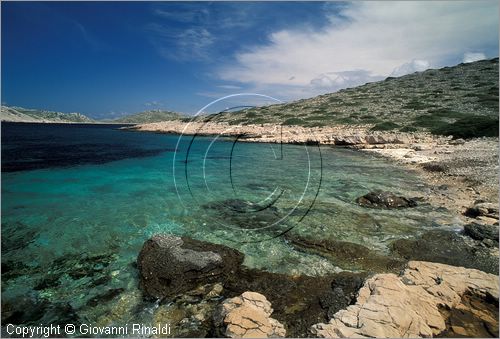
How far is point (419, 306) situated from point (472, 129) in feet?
116

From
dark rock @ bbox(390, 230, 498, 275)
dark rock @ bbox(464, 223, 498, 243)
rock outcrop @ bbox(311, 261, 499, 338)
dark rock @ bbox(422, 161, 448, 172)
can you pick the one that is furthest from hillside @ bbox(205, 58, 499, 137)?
rock outcrop @ bbox(311, 261, 499, 338)

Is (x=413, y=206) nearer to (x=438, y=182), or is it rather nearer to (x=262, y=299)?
(x=438, y=182)

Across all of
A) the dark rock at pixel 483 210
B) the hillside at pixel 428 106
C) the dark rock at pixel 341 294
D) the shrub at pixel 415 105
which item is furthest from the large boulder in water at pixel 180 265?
the shrub at pixel 415 105

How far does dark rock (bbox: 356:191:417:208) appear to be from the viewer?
14.0m

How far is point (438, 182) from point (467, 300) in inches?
545

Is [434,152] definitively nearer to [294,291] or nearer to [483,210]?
[483,210]

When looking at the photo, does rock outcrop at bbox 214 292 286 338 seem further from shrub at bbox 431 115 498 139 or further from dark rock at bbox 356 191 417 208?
shrub at bbox 431 115 498 139

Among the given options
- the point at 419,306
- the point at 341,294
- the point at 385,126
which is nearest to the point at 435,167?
the point at 419,306

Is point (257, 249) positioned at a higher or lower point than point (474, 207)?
lower

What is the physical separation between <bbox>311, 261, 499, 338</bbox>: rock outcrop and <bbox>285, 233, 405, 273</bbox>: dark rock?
3.24 feet

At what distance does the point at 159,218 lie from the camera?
43.9 ft

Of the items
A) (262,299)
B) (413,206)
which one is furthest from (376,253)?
(413,206)

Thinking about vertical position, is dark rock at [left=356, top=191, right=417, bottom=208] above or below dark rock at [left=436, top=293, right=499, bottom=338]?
above

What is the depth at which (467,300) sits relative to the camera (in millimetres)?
6715
